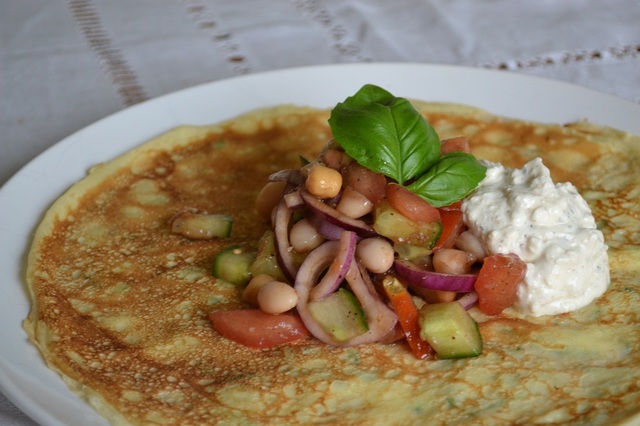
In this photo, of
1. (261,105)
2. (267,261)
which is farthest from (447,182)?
(261,105)

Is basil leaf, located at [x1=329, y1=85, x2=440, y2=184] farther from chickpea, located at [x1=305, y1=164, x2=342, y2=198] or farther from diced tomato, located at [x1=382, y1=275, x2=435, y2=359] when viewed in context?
diced tomato, located at [x1=382, y1=275, x2=435, y2=359]

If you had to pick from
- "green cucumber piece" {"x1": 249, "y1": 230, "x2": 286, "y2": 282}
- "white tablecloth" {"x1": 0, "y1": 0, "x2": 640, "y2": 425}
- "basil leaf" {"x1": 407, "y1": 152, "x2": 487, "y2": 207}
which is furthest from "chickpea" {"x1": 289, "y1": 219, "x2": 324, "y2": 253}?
"white tablecloth" {"x1": 0, "y1": 0, "x2": 640, "y2": 425}

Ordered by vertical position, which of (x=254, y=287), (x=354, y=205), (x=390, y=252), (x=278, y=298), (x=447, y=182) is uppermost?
(x=447, y=182)

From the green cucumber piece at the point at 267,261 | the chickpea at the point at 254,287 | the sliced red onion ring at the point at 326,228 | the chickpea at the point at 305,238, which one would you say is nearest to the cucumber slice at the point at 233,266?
the green cucumber piece at the point at 267,261

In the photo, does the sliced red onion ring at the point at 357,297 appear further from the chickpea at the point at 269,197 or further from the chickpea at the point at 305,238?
the chickpea at the point at 269,197

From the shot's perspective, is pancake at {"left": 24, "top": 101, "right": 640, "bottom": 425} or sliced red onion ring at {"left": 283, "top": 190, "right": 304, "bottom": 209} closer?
pancake at {"left": 24, "top": 101, "right": 640, "bottom": 425}

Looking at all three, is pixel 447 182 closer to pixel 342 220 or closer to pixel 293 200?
pixel 342 220
